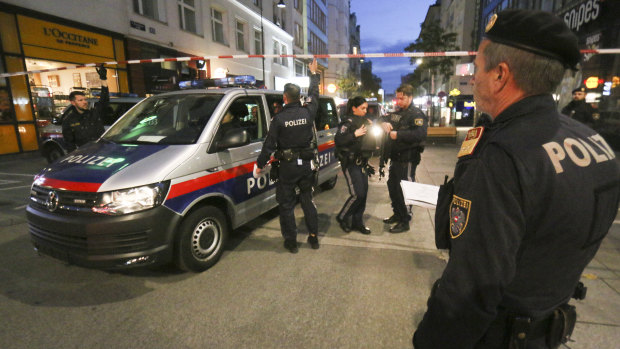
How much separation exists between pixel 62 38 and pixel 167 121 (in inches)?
438

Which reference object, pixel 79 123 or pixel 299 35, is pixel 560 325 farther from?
pixel 299 35

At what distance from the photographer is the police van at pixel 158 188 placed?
2.93 meters

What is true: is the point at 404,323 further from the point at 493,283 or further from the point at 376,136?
the point at 376,136

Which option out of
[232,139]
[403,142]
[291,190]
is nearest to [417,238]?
[403,142]

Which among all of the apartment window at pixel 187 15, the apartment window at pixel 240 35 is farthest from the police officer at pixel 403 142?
the apartment window at pixel 240 35

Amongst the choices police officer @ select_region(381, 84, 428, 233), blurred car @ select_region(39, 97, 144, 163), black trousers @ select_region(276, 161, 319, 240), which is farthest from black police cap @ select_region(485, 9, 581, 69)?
blurred car @ select_region(39, 97, 144, 163)

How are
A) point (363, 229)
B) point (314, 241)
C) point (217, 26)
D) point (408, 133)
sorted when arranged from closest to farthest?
1. point (314, 241)
2. point (408, 133)
3. point (363, 229)
4. point (217, 26)

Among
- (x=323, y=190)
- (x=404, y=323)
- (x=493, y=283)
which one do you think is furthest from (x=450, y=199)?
(x=323, y=190)

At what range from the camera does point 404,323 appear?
105 inches

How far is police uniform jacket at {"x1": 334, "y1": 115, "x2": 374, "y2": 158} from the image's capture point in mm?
4389

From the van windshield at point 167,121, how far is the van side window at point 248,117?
0.22 m

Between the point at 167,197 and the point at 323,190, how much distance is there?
442 centimetres

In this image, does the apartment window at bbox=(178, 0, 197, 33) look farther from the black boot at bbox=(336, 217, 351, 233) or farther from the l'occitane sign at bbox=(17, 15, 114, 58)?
the black boot at bbox=(336, 217, 351, 233)

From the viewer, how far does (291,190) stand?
13.1 ft
